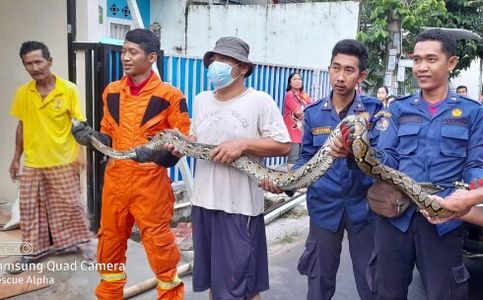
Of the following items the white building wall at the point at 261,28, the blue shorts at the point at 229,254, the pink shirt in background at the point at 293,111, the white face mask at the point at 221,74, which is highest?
the white building wall at the point at 261,28

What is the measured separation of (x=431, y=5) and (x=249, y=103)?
9.06m

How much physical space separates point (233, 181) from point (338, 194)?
0.72 m

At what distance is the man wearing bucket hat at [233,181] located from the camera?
3135mm

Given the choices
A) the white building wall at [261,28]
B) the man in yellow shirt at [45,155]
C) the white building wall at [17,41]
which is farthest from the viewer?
the white building wall at [261,28]

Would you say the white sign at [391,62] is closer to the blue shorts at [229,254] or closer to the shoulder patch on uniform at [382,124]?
the shoulder patch on uniform at [382,124]

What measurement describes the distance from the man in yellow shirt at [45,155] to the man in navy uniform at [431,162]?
295 cm

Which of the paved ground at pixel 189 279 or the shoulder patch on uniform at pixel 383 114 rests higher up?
the shoulder patch on uniform at pixel 383 114

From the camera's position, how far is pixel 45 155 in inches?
171

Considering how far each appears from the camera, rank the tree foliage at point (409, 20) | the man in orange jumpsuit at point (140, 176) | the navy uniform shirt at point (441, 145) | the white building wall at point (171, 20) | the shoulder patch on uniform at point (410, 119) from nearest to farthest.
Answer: the navy uniform shirt at point (441, 145), the shoulder patch on uniform at point (410, 119), the man in orange jumpsuit at point (140, 176), the tree foliage at point (409, 20), the white building wall at point (171, 20)

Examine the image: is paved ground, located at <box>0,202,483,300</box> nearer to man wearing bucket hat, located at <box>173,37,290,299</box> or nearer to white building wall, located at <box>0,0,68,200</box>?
man wearing bucket hat, located at <box>173,37,290,299</box>

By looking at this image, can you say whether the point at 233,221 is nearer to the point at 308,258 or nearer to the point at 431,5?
the point at 308,258

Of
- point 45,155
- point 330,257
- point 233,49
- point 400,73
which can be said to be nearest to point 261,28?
point 400,73

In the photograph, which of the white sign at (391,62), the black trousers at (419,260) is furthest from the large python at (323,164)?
the white sign at (391,62)

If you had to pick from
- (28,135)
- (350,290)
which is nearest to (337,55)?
(350,290)
